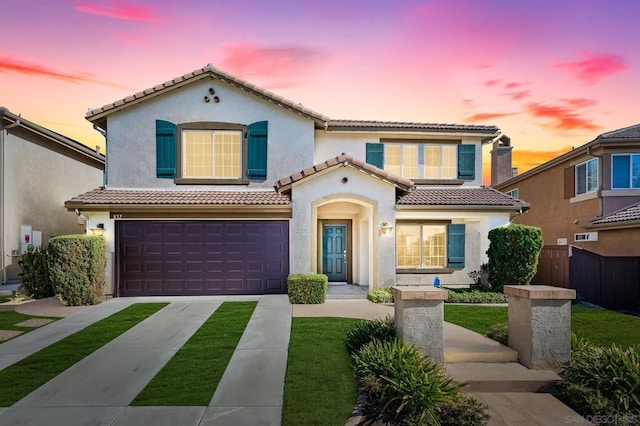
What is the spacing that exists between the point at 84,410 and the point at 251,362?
2381 mm

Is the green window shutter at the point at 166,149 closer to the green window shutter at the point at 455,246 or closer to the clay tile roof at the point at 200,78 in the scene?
the clay tile roof at the point at 200,78

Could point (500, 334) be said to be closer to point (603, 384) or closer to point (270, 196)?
A: point (603, 384)

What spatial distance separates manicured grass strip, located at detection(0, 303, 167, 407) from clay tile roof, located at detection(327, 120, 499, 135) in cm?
958

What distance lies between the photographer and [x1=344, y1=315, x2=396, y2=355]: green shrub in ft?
19.7

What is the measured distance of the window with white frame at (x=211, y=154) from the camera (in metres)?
13.0

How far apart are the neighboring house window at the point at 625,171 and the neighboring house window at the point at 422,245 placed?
744 centimetres

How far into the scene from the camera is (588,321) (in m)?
8.56

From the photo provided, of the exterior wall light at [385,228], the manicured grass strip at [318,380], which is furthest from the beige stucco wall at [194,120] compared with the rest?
the manicured grass strip at [318,380]

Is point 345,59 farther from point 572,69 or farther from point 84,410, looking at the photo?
point 84,410

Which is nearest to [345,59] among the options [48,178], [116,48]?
[116,48]

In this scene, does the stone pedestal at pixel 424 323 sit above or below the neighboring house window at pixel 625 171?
below

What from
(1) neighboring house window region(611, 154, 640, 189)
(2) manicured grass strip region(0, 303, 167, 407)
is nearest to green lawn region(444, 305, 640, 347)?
(1) neighboring house window region(611, 154, 640, 189)

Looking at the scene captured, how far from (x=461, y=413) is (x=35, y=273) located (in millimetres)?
13355

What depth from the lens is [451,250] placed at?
44.3 feet
